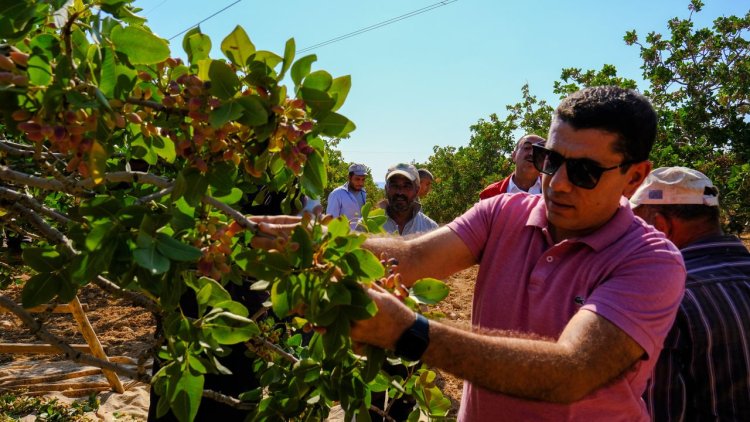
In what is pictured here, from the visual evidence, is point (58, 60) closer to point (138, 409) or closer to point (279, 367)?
point (279, 367)

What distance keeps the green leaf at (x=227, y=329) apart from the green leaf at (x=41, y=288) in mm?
328

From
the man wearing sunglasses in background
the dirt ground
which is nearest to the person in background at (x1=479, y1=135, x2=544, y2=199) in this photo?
the dirt ground

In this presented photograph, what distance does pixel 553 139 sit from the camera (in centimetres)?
196

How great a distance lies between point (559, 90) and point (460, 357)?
13490 millimetres

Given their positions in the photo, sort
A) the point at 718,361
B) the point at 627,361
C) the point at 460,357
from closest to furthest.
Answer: the point at 460,357, the point at 627,361, the point at 718,361

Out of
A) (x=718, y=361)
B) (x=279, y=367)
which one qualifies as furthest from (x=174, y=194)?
(x=718, y=361)

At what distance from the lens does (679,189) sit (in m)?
2.88

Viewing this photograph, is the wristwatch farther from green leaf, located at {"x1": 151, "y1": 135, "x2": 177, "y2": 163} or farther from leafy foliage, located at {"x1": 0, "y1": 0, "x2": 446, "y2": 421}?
green leaf, located at {"x1": 151, "y1": 135, "x2": 177, "y2": 163}

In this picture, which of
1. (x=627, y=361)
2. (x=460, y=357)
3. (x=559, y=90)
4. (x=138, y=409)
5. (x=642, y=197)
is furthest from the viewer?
(x=559, y=90)

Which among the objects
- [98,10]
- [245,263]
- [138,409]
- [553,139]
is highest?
[98,10]

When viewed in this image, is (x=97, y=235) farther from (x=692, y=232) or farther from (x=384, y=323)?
(x=692, y=232)

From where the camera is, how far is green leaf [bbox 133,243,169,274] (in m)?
0.96

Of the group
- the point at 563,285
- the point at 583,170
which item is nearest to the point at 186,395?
the point at 563,285

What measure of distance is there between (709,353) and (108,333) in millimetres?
7903
